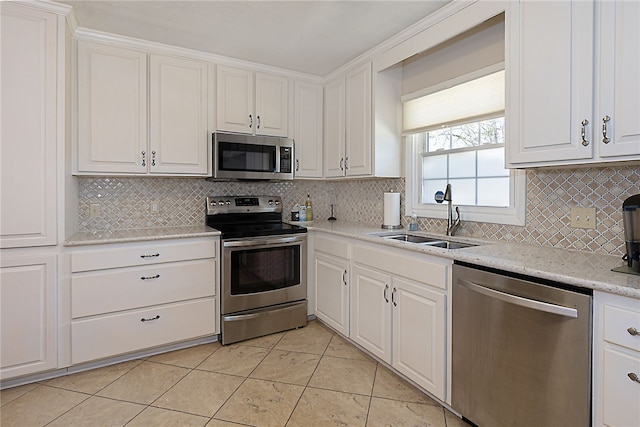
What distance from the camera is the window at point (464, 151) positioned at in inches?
87.8

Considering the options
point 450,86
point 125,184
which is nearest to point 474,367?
point 450,86

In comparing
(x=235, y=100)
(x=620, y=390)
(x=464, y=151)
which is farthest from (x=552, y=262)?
(x=235, y=100)

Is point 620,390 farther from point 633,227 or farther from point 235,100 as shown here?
point 235,100

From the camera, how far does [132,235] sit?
2580 mm

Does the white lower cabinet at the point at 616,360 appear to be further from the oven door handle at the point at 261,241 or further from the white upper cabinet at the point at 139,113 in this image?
the white upper cabinet at the point at 139,113

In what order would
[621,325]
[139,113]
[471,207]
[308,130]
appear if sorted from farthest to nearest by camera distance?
[308,130] < [139,113] < [471,207] < [621,325]

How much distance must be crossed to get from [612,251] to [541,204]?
1.37 feet

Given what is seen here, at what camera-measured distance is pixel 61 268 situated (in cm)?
224

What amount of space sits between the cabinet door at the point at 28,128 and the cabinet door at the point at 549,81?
273cm

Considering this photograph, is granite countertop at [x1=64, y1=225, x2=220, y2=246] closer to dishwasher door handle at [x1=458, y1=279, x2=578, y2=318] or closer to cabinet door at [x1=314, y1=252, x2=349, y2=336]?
cabinet door at [x1=314, y1=252, x2=349, y2=336]

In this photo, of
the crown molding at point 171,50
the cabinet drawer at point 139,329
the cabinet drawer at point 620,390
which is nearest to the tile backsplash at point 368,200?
the cabinet drawer at point 620,390

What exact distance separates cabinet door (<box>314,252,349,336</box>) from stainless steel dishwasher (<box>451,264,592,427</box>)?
107cm

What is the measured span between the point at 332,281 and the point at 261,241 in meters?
0.69

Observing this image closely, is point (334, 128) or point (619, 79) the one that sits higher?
point (334, 128)
